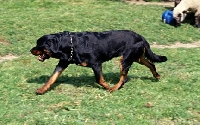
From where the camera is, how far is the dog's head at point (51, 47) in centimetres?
650

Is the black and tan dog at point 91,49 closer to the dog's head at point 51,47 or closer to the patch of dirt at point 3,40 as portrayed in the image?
the dog's head at point 51,47

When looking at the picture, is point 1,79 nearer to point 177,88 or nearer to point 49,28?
point 177,88

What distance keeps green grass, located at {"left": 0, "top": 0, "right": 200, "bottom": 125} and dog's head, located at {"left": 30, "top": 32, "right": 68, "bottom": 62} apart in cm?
71

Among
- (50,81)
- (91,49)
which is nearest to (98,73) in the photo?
(91,49)

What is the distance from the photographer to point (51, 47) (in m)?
6.50

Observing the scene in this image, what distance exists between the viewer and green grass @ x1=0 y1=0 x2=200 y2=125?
5922mm

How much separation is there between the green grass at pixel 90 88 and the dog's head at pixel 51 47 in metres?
0.71

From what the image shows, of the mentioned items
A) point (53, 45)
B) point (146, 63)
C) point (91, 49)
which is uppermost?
point (53, 45)

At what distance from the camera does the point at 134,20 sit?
13.5m

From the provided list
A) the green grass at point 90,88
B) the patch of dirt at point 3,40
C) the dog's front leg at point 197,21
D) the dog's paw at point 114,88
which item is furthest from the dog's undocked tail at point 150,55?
the dog's front leg at point 197,21

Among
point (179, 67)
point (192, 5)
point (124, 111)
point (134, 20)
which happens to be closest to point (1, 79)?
point (124, 111)

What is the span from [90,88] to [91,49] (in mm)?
817

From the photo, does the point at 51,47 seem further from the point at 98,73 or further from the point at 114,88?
the point at 114,88

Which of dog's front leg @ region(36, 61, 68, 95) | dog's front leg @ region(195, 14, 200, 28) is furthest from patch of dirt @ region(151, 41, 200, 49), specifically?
dog's front leg @ region(36, 61, 68, 95)
